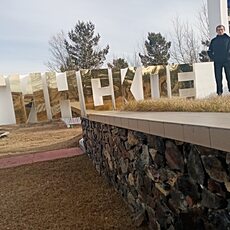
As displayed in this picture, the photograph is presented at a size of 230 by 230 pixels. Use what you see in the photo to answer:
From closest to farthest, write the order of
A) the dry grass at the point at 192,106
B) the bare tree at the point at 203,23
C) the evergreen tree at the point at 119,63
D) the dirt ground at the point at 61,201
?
the dry grass at the point at 192,106
the dirt ground at the point at 61,201
the bare tree at the point at 203,23
the evergreen tree at the point at 119,63

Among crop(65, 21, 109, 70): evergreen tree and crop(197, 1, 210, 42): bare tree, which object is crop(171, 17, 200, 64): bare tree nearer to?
crop(197, 1, 210, 42): bare tree

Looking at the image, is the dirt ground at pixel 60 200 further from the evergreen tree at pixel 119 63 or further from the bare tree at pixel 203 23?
the evergreen tree at pixel 119 63

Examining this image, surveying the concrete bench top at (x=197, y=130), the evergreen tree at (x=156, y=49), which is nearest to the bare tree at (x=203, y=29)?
the evergreen tree at (x=156, y=49)

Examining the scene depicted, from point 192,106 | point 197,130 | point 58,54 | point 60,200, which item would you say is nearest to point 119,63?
point 58,54

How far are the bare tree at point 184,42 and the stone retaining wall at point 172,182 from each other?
2143cm

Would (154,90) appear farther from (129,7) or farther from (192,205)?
(129,7)

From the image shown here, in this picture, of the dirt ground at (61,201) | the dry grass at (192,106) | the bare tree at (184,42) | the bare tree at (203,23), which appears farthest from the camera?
the bare tree at (184,42)

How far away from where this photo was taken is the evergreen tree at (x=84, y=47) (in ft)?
81.4

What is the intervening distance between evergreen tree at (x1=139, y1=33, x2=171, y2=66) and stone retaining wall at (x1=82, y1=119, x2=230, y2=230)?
23576 millimetres

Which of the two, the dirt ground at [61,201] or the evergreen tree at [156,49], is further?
the evergreen tree at [156,49]

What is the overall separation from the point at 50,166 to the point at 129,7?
1814 cm

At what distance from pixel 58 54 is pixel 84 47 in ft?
8.15

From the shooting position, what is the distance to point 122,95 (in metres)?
9.22

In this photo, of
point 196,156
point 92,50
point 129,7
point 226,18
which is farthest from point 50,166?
point 92,50
